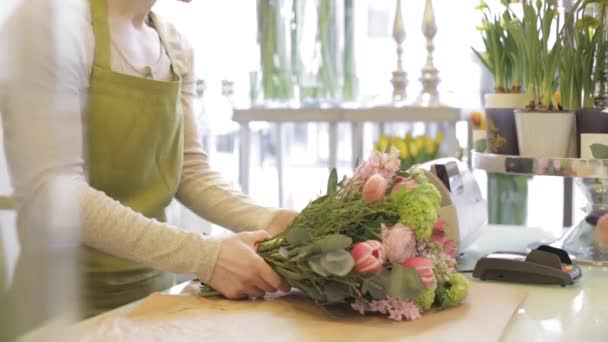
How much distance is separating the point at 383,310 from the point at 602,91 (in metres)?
0.68

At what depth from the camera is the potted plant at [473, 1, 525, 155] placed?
1450mm

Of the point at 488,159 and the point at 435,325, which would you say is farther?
the point at 488,159

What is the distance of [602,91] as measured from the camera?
139cm

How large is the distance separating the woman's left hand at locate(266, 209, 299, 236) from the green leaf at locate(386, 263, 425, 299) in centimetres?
37

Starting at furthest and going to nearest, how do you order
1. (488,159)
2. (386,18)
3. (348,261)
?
(386,18), (488,159), (348,261)

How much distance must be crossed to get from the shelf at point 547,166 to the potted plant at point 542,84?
4 centimetres

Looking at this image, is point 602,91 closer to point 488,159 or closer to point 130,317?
point 488,159

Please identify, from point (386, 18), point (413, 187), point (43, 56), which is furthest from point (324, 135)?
point (43, 56)

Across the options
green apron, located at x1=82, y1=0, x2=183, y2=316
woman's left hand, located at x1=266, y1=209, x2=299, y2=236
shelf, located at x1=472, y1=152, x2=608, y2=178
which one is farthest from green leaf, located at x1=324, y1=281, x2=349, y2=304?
shelf, located at x1=472, y1=152, x2=608, y2=178

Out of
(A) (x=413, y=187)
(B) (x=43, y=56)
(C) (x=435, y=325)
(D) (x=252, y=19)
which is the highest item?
(D) (x=252, y=19)

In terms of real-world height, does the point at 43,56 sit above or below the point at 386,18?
below

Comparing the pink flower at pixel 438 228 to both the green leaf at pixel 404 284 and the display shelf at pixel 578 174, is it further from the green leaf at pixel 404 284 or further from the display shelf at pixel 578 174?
the display shelf at pixel 578 174

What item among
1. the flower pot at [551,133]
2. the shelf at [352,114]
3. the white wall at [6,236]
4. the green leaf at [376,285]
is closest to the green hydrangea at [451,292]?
the green leaf at [376,285]

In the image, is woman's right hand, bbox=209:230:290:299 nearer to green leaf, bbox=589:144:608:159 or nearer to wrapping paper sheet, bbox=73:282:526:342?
wrapping paper sheet, bbox=73:282:526:342
